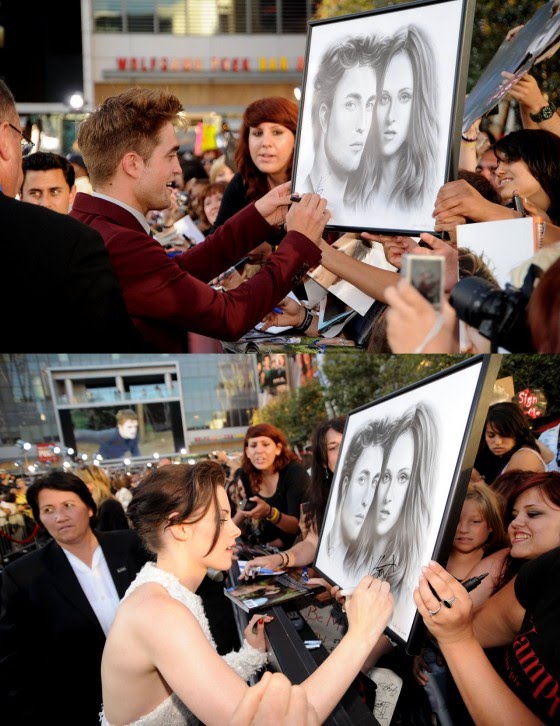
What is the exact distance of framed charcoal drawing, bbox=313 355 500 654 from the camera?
1541 millimetres

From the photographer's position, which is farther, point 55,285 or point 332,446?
point 332,446

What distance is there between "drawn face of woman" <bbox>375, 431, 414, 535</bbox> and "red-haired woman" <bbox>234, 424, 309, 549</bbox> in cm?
90

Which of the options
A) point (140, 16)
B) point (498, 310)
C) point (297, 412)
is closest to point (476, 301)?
point (498, 310)

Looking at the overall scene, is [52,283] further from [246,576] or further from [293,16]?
[293,16]

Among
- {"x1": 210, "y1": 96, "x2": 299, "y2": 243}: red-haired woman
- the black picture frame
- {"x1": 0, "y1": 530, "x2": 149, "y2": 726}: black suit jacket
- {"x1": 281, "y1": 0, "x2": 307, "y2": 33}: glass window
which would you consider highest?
{"x1": 281, "y1": 0, "x2": 307, "y2": 33}: glass window

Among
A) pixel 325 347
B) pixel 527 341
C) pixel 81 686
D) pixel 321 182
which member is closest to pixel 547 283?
pixel 527 341

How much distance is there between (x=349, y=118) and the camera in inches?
81.2

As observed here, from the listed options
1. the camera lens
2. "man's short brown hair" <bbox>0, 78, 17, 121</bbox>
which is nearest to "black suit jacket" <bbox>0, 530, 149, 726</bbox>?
"man's short brown hair" <bbox>0, 78, 17, 121</bbox>

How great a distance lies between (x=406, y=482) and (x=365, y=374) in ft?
2.43

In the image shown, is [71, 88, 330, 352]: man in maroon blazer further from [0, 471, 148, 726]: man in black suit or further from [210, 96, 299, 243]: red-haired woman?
[0, 471, 148, 726]: man in black suit

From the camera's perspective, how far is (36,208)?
166cm

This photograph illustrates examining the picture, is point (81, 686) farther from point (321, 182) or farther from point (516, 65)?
point (516, 65)

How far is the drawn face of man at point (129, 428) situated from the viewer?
8.23ft

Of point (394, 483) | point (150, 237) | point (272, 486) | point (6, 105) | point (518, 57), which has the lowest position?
point (272, 486)
